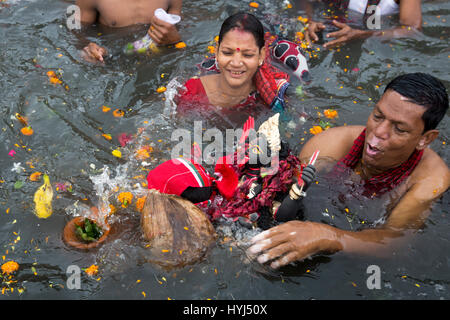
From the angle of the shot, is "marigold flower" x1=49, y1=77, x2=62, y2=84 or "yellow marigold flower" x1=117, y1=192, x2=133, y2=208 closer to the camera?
"yellow marigold flower" x1=117, y1=192, x2=133, y2=208

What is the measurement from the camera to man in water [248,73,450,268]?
2.97m

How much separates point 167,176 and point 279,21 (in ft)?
12.3

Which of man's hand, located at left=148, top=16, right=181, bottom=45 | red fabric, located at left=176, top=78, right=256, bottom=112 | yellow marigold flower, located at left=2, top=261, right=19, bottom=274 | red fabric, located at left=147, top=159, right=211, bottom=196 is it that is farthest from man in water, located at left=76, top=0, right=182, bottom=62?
yellow marigold flower, located at left=2, top=261, right=19, bottom=274

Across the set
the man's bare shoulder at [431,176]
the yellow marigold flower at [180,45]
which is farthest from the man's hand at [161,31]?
the man's bare shoulder at [431,176]

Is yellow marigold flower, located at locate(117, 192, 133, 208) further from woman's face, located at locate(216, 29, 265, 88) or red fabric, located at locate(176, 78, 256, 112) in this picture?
woman's face, located at locate(216, 29, 265, 88)

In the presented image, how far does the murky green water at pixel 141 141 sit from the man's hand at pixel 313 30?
261 millimetres

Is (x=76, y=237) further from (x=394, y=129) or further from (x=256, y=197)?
(x=394, y=129)

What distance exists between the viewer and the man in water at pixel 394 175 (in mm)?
2967

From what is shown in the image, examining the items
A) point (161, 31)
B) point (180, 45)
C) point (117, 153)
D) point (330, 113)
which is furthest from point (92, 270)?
point (180, 45)

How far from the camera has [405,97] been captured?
308cm

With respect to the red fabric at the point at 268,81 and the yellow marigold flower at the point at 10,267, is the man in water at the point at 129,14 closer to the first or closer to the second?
the red fabric at the point at 268,81

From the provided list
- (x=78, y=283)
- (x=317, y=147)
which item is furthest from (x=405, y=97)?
(x=78, y=283)

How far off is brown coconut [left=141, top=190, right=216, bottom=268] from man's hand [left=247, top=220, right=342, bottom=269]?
40 cm

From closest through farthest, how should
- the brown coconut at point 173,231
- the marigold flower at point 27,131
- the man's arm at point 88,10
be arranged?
the brown coconut at point 173,231 → the marigold flower at point 27,131 → the man's arm at point 88,10
